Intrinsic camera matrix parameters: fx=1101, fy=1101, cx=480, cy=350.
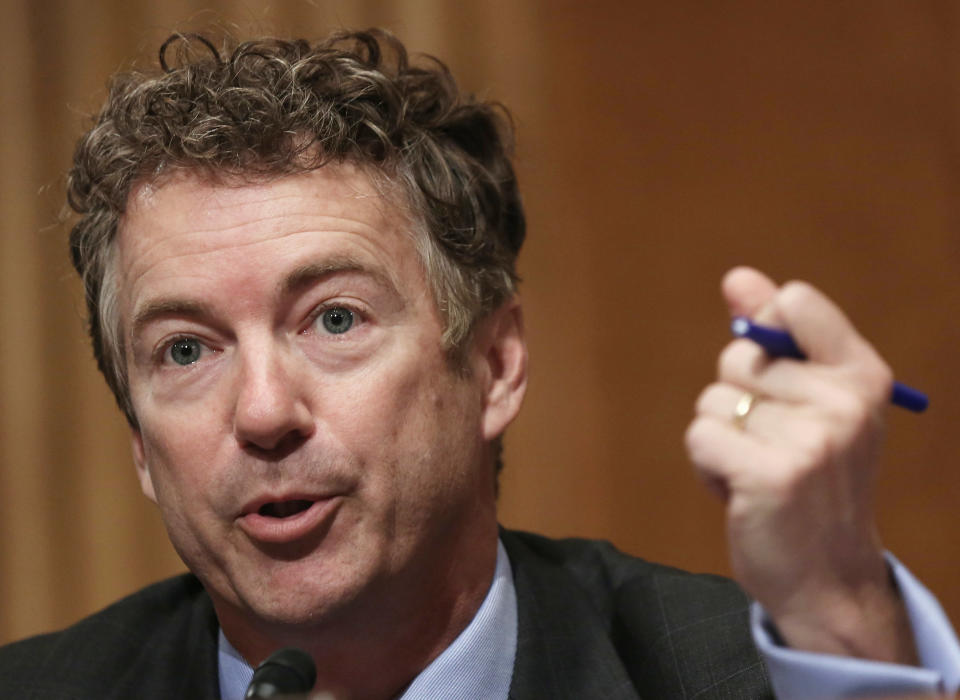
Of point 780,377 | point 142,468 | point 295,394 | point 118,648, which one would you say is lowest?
point 118,648

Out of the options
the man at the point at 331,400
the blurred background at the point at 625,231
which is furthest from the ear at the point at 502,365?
the blurred background at the point at 625,231

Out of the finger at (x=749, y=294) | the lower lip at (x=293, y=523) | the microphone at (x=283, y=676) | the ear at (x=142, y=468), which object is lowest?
the ear at (x=142, y=468)

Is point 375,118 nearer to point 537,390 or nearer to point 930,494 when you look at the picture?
point 537,390

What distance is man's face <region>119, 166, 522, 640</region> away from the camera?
1637 mm

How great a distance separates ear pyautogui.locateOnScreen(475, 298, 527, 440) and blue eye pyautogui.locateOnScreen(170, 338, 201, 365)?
487mm

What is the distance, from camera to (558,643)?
189cm

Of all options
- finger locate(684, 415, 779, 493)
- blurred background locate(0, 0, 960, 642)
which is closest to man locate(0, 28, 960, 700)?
finger locate(684, 415, 779, 493)

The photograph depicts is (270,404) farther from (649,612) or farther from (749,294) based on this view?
(649,612)

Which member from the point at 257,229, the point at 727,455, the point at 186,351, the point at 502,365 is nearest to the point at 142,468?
the point at 186,351

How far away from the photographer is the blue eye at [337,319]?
1718mm

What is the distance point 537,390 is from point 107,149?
1435mm

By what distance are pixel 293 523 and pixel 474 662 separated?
1.43ft

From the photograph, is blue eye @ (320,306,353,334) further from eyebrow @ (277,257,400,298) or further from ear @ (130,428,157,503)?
ear @ (130,428,157,503)

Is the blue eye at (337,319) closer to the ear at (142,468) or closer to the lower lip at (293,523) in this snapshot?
the lower lip at (293,523)
